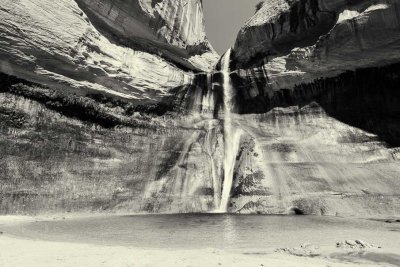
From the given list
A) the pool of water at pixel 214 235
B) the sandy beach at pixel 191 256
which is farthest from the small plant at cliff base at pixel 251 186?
the sandy beach at pixel 191 256

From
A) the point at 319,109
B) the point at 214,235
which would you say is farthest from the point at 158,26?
the point at 214,235

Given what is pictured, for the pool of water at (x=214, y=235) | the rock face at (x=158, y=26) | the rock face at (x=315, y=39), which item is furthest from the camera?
the rock face at (x=158, y=26)

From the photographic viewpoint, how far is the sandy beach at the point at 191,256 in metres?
6.56

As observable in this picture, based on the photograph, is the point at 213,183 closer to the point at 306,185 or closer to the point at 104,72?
the point at 306,185

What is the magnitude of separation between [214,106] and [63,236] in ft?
64.7

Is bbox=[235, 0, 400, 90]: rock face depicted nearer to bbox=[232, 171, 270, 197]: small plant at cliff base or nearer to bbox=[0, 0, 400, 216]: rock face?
bbox=[0, 0, 400, 216]: rock face

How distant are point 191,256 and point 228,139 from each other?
1994 centimetres

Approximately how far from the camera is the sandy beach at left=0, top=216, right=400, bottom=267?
6.56 m

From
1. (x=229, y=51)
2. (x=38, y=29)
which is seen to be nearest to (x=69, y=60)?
(x=38, y=29)

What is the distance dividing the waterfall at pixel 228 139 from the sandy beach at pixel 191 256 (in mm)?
14280

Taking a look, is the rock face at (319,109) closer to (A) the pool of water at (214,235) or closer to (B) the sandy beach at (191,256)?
(A) the pool of water at (214,235)

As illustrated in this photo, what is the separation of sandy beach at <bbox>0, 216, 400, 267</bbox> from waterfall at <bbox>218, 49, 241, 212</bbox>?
46.8 ft

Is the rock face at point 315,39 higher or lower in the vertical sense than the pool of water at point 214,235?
higher

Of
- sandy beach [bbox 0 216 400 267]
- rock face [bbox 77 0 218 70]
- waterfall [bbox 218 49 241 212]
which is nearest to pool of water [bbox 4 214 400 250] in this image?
sandy beach [bbox 0 216 400 267]
